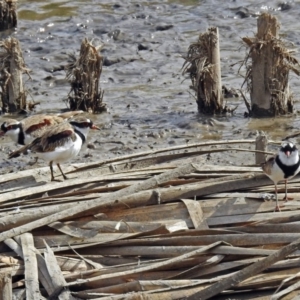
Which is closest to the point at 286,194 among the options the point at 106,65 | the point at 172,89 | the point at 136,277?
the point at 136,277

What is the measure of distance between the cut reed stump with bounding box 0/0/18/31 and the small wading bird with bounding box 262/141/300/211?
847cm

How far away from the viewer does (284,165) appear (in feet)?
25.4

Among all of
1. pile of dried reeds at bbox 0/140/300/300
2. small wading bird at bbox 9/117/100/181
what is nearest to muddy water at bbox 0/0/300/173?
small wading bird at bbox 9/117/100/181

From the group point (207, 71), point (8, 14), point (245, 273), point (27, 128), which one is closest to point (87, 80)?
point (207, 71)

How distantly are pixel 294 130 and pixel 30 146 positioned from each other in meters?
3.34

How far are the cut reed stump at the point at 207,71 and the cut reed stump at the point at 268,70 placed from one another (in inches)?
14.4

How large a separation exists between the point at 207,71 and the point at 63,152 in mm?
2830

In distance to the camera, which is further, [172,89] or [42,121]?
[172,89]

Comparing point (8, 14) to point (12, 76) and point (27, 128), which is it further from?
point (27, 128)

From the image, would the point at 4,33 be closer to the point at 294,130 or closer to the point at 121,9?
the point at 121,9

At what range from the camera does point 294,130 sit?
11.2m

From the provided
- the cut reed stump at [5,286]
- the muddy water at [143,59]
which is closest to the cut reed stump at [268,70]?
the muddy water at [143,59]

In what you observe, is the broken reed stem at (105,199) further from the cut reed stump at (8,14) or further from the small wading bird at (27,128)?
the cut reed stump at (8,14)

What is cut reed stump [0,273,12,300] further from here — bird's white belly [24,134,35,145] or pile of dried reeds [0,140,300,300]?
bird's white belly [24,134,35,145]
